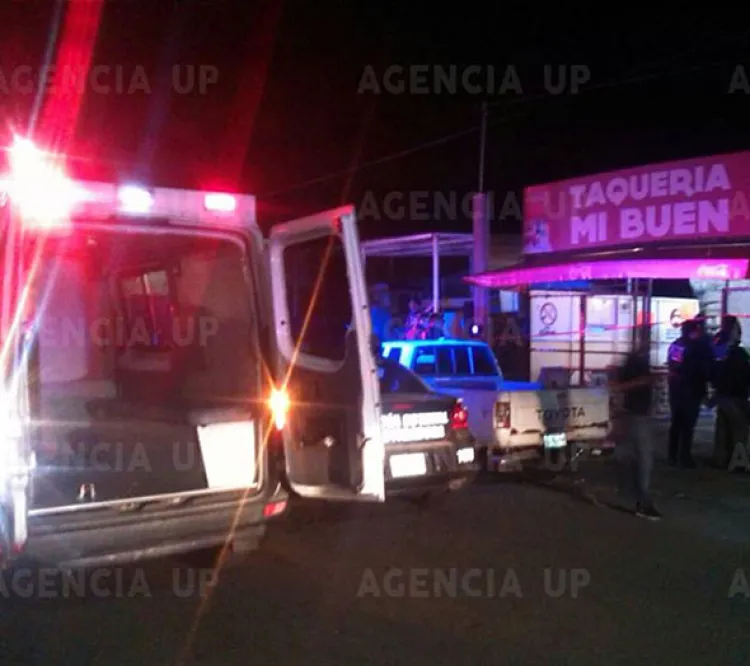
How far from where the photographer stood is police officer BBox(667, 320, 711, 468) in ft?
37.7

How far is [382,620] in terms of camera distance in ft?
19.3

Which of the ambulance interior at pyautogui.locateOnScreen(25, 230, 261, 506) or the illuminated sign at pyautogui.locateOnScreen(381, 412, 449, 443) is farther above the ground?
the ambulance interior at pyautogui.locateOnScreen(25, 230, 261, 506)

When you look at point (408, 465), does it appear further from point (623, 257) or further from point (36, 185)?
point (623, 257)

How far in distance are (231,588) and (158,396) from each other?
7.36 ft

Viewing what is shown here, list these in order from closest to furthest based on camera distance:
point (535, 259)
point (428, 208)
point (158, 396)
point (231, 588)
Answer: point (231, 588) → point (158, 396) → point (535, 259) → point (428, 208)

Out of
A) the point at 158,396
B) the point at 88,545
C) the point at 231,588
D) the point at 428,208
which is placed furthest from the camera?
the point at 428,208

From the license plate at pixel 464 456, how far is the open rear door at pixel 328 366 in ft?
7.38

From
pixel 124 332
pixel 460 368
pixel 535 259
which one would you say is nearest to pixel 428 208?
pixel 535 259

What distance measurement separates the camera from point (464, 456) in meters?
8.81

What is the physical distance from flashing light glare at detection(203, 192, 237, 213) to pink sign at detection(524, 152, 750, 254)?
896 centimetres

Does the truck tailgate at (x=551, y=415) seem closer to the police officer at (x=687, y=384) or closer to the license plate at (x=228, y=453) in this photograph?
the police officer at (x=687, y=384)

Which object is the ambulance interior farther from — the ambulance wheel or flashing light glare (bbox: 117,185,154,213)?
the ambulance wheel

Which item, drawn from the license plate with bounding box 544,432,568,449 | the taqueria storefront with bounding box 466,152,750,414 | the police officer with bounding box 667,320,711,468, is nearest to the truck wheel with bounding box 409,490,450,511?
the license plate with bounding box 544,432,568,449

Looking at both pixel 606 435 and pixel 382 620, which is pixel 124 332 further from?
pixel 606 435
